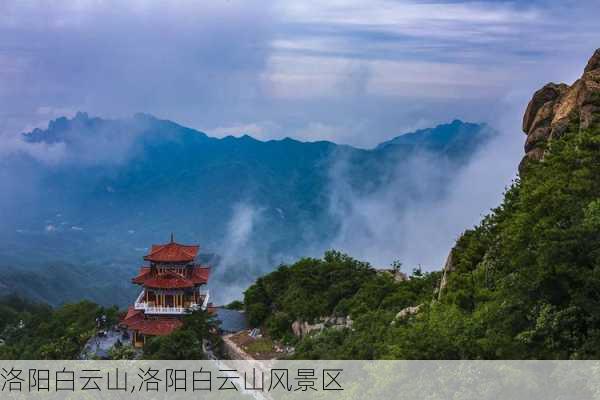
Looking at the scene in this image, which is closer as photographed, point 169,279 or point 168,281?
point 168,281

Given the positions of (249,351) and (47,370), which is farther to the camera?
(249,351)

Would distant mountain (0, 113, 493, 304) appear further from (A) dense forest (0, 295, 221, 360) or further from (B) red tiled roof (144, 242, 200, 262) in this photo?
(B) red tiled roof (144, 242, 200, 262)

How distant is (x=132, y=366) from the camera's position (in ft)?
58.1

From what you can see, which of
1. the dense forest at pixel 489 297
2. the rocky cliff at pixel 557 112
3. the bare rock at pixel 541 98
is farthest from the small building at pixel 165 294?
the bare rock at pixel 541 98

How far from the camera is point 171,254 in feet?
99.1

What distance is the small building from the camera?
27641 millimetres

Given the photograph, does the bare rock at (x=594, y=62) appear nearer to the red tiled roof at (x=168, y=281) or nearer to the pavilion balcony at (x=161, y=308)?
the pavilion balcony at (x=161, y=308)

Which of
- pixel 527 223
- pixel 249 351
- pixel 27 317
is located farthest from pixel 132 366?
pixel 27 317

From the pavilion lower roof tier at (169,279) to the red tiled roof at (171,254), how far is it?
0.68 m

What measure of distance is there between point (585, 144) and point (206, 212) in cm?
12639

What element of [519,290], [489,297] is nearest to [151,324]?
[489,297]

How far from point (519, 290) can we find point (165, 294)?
19.4 meters

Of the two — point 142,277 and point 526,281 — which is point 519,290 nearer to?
point 526,281

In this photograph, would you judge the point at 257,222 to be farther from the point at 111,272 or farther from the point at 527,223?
the point at 527,223
